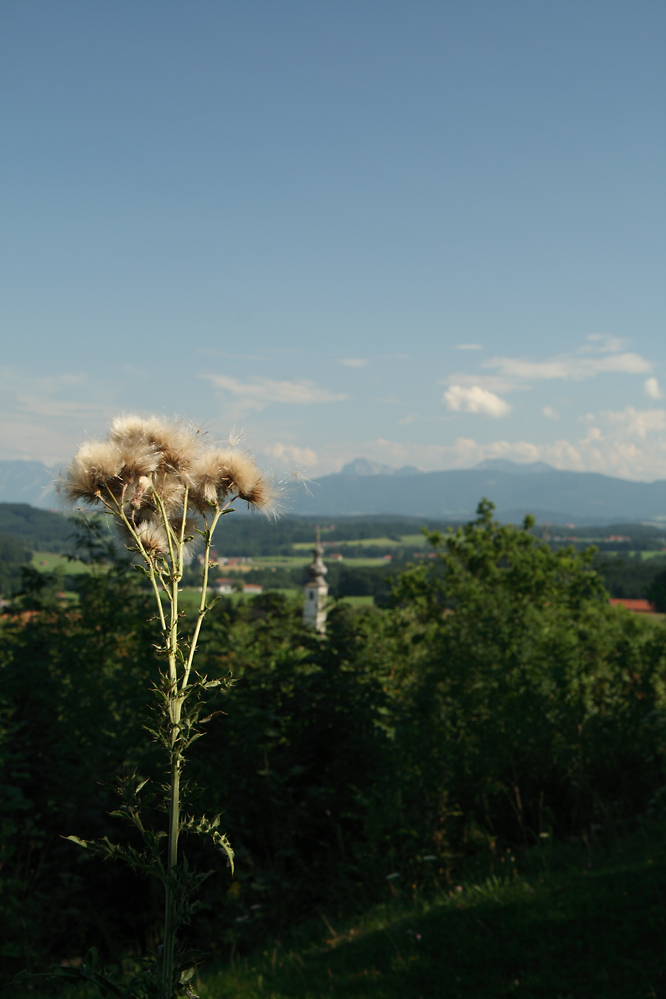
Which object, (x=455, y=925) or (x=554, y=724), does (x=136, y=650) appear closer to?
(x=455, y=925)

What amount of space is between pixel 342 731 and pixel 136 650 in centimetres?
220

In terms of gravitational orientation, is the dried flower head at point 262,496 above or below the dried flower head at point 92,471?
below

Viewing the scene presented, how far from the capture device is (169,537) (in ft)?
5.49

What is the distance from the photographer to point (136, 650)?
20.5 ft

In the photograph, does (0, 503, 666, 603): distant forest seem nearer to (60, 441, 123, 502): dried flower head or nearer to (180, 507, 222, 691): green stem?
(180, 507, 222, 691): green stem

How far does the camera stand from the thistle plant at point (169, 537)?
1.47 m

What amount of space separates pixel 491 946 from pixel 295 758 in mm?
2348

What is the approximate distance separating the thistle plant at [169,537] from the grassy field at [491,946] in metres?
2.93

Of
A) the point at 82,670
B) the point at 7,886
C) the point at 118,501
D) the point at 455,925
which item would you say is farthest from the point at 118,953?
the point at 118,501

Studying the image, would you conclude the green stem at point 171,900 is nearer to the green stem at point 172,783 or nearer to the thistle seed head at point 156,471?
the green stem at point 172,783

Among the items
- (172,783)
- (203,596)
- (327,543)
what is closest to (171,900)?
(172,783)

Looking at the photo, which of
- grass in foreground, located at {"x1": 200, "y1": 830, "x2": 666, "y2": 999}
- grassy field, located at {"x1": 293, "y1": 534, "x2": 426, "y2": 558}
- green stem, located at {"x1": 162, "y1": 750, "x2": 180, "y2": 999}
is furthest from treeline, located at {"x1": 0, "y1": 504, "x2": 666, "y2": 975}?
grassy field, located at {"x1": 293, "y1": 534, "x2": 426, "y2": 558}

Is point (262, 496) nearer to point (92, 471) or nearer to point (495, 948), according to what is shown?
point (92, 471)

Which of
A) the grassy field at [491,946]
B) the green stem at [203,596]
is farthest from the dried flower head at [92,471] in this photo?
the grassy field at [491,946]
